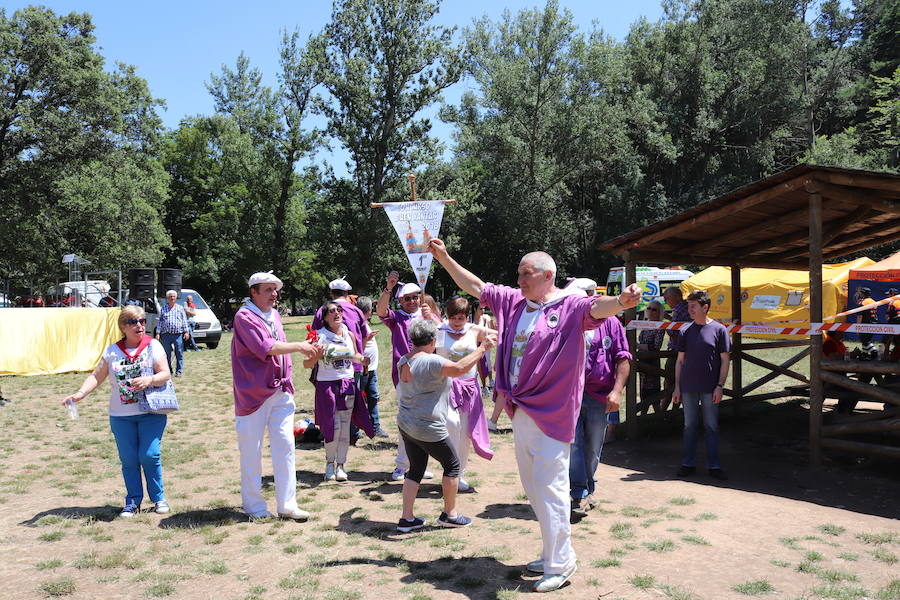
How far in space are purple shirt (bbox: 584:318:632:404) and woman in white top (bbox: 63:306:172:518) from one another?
3406mm

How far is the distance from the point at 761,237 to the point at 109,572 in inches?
336

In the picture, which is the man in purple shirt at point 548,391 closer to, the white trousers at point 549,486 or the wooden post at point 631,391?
the white trousers at point 549,486

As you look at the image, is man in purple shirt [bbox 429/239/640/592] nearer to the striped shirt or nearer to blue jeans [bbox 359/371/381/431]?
blue jeans [bbox 359/371/381/431]

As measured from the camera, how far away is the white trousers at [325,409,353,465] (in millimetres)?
6555

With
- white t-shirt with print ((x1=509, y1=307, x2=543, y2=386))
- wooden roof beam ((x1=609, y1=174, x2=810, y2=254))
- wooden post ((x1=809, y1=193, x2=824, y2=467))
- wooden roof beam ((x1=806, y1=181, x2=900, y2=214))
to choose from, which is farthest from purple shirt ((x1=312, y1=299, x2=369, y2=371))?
wooden roof beam ((x1=806, y1=181, x2=900, y2=214))

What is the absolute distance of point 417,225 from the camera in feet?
18.2

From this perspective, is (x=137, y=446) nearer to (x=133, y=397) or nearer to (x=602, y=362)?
(x=133, y=397)

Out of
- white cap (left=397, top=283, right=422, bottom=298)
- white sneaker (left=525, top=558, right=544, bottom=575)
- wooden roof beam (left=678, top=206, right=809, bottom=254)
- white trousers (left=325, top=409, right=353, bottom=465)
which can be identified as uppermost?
wooden roof beam (left=678, top=206, right=809, bottom=254)

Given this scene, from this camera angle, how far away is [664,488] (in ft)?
21.1

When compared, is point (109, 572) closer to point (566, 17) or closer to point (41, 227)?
point (41, 227)

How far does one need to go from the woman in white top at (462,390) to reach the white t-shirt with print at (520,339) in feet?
4.63

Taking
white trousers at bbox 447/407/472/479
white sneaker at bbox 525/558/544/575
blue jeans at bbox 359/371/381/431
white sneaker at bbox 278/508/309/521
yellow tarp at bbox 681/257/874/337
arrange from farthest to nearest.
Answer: yellow tarp at bbox 681/257/874/337
blue jeans at bbox 359/371/381/431
white trousers at bbox 447/407/472/479
white sneaker at bbox 278/508/309/521
white sneaker at bbox 525/558/544/575

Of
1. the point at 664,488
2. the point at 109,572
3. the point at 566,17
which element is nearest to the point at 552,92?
the point at 566,17

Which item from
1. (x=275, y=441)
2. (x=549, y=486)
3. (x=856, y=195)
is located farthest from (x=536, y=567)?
(x=856, y=195)
